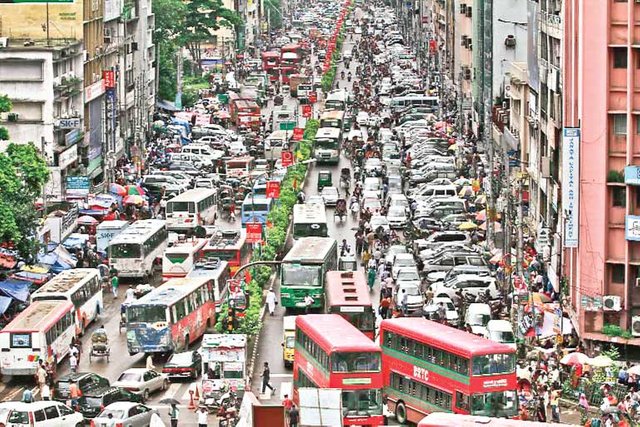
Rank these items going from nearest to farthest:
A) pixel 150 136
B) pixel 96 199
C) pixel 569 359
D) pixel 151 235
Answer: pixel 569 359
pixel 151 235
pixel 96 199
pixel 150 136

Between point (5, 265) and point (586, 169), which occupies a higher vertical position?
point (586, 169)

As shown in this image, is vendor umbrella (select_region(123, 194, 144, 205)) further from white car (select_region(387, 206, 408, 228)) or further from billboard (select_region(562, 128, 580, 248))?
billboard (select_region(562, 128, 580, 248))

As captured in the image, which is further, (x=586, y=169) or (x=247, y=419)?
(x=586, y=169)

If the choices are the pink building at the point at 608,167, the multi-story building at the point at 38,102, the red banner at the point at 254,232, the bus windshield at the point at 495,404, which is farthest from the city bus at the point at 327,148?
the bus windshield at the point at 495,404

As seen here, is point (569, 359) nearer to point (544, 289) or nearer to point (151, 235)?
point (544, 289)

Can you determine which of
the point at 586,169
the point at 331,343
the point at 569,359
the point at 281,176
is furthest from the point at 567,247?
the point at 281,176

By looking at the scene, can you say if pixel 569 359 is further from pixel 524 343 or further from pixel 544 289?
pixel 544 289

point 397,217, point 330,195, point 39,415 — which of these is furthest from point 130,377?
point 330,195

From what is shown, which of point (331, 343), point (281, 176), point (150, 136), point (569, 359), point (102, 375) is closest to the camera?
point (331, 343)
